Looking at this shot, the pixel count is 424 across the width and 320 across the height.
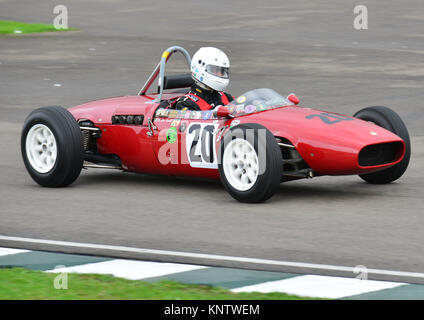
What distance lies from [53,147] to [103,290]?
4.28 metres

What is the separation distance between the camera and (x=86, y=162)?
1159 centimetres

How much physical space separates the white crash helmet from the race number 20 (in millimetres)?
659

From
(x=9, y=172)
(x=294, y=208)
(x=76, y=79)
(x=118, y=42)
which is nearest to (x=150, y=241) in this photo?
(x=294, y=208)

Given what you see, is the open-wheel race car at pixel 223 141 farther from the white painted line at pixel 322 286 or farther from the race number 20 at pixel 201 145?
the white painted line at pixel 322 286

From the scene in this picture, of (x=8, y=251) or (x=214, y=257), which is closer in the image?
(x=214, y=257)

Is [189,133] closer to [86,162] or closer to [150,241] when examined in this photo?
[86,162]

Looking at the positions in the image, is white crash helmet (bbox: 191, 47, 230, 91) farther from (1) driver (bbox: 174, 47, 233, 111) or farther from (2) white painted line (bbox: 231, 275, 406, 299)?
(2) white painted line (bbox: 231, 275, 406, 299)

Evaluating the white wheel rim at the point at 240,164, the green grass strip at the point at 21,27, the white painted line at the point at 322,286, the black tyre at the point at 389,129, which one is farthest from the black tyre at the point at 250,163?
the green grass strip at the point at 21,27

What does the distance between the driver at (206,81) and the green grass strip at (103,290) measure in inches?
158

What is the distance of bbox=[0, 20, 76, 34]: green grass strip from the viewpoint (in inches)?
1251

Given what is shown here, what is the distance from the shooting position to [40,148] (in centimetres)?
1112

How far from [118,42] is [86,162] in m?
17.8

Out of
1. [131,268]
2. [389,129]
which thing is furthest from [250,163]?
[131,268]

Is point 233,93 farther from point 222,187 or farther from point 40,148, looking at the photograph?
point 40,148
